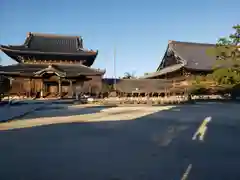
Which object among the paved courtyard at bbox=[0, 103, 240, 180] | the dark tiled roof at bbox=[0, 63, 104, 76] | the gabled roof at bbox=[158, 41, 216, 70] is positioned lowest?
the paved courtyard at bbox=[0, 103, 240, 180]

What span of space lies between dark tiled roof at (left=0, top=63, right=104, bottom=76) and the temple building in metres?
10.2

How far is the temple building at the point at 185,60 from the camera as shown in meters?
36.8

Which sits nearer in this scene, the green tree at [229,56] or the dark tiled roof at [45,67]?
the green tree at [229,56]

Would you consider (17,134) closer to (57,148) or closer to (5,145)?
(5,145)

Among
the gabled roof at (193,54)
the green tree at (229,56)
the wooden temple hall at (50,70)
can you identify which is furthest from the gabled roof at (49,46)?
the green tree at (229,56)

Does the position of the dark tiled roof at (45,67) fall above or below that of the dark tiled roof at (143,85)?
above

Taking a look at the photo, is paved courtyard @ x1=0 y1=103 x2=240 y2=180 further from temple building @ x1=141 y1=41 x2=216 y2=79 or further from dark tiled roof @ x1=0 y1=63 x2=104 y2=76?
dark tiled roof @ x1=0 y1=63 x2=104 y2=76

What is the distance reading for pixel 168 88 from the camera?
38.6m

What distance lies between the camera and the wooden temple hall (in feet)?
125

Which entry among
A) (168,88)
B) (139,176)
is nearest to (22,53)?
(168,88)

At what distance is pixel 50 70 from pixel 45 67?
12.0 feet

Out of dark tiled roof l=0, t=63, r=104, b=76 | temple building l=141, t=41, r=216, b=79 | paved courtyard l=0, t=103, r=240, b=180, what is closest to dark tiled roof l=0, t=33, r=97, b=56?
dark tiled roof l=0, t=63, r=104, b=76

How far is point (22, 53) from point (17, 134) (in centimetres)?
3454

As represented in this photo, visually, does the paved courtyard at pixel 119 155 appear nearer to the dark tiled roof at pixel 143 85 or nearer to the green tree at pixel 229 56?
the green tree at pixel 229 56
